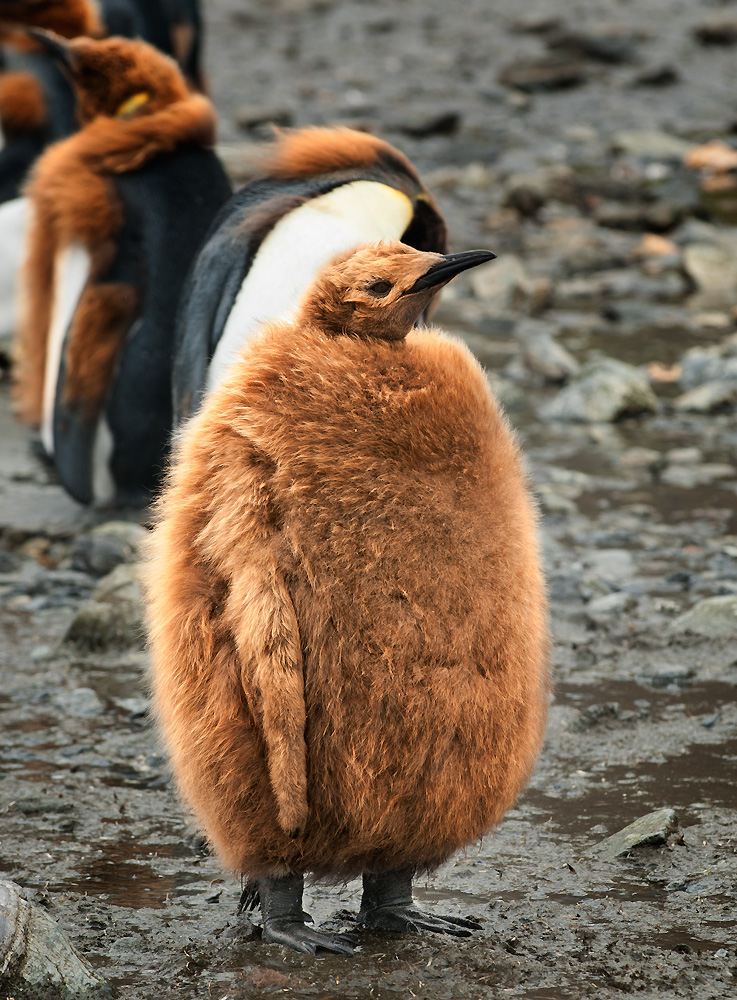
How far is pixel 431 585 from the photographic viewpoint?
217 centimetres

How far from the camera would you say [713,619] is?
12.1 feet

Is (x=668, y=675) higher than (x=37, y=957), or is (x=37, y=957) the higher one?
(x=37, y=957)

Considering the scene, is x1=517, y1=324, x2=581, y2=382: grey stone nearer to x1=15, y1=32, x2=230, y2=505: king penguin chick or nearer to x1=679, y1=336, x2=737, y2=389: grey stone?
x1=679, y1=336, x2=737, y2=389: grey stone

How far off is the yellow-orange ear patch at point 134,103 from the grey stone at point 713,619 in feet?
8.15

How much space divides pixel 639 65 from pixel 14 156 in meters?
8.72

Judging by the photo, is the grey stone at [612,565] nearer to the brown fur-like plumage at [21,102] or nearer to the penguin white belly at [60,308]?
the penguin white belly at [60,308]

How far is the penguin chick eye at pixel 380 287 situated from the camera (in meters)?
2.20

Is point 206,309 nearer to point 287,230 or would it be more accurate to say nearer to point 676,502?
point 287,230

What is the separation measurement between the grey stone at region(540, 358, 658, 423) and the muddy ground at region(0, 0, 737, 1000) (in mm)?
14

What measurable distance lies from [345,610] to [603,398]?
3.80 meters

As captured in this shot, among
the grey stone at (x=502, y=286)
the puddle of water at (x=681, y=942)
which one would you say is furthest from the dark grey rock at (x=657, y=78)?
the puddle of water at (x=681, y=942)

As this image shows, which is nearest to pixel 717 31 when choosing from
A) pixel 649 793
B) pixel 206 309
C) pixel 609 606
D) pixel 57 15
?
pixel 57 15

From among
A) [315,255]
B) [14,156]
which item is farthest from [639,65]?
[315,255]

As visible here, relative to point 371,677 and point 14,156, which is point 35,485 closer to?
point 14,156
